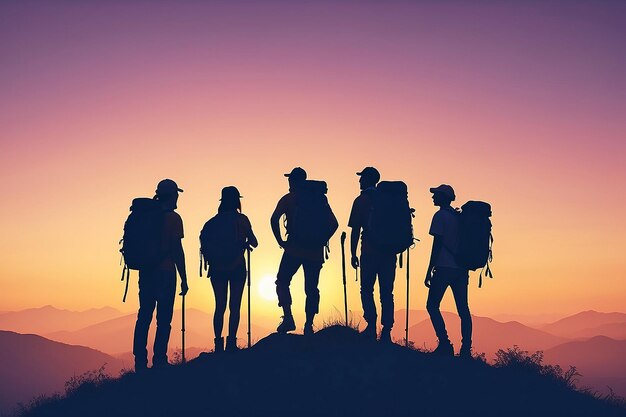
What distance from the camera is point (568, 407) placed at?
13.7 metres

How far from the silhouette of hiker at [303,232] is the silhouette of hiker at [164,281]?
6.67ft

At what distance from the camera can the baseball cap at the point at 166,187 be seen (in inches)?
606

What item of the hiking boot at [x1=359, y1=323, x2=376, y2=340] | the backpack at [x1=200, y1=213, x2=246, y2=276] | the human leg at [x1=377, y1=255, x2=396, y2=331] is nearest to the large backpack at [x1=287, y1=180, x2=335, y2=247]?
the backpack at [x1=200, y1=213, x2=246, y2=276]

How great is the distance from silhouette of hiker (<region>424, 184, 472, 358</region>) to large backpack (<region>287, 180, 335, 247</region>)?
7.27ft

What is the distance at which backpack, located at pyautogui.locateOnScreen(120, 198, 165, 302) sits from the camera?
15.1 metres

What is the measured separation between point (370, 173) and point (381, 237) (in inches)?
58.3

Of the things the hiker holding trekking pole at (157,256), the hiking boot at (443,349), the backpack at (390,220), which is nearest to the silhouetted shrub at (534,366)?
the hiking boot at (443,349)

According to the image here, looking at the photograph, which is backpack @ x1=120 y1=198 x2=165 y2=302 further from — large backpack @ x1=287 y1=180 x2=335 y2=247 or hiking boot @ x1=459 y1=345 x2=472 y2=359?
hiking boot @ x1=459 y1=345 x2=472 y2=359

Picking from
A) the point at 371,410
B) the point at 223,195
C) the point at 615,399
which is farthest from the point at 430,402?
the point at 223,195

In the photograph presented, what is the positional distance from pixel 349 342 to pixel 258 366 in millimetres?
2156

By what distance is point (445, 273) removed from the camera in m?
15.2

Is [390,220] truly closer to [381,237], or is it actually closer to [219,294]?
[381,237]

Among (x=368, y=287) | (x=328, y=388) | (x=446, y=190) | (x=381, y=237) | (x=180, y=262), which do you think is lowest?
(x=328, y=388)

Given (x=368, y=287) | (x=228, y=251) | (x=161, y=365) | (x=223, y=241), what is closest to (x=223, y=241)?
(x=223, y=241)
